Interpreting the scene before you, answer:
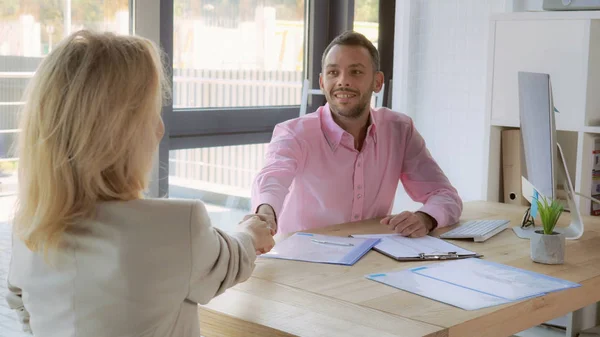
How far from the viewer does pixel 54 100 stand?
4.19 feet

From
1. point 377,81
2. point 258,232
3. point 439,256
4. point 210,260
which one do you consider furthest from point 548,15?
point 210,260

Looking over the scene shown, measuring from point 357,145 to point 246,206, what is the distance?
138 cm

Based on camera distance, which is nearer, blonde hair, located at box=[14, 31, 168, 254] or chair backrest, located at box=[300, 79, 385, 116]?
blonde hair, located at box=[14, 31, 168, 254]

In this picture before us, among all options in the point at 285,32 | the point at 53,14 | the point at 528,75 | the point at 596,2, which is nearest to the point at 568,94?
the point at 596,2

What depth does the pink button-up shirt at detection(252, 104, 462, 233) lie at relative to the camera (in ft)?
8.89

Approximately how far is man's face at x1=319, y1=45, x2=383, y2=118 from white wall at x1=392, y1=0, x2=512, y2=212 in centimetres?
124

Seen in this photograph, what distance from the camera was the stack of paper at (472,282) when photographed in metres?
1.74

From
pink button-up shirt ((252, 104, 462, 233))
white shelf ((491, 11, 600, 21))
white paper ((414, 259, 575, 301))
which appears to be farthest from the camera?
white shelf ((491, 11, 600, 21))

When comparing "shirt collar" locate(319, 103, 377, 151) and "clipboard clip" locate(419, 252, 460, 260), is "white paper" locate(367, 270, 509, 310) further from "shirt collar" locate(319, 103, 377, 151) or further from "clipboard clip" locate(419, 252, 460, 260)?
"shirt collar" locate(319, 103, 377, 151)

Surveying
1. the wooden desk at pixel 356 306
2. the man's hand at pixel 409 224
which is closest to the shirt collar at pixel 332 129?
the man's hand at pixel 409 224

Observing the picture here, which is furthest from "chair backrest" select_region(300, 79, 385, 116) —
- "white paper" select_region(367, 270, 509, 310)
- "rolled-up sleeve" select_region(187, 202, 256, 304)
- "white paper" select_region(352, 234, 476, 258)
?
"rolled-up sleeve" select_region(187, 202, 256, 304)

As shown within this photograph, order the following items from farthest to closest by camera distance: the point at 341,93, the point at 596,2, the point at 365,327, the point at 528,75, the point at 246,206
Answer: the point at 246,206, the point at 596,2, the point at 341,93, the point at 528,75, the point at 365,327

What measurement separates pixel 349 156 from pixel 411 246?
63cm

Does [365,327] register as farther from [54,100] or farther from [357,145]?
[357,145]
